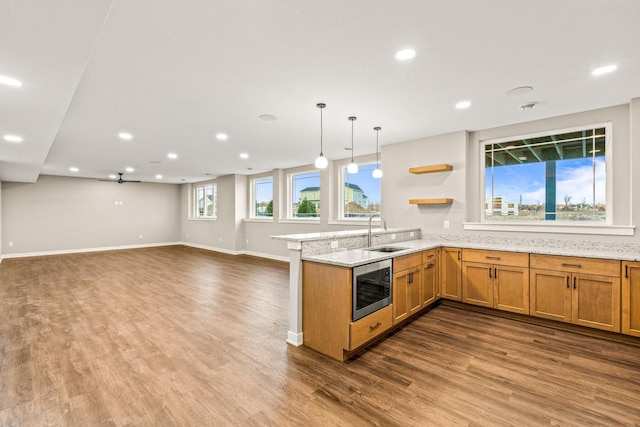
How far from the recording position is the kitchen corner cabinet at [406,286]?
3209 millimetres

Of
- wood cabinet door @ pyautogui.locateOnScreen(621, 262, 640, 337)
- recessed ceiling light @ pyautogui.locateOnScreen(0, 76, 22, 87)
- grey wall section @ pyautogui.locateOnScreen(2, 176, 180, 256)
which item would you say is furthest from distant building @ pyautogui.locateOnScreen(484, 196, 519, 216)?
grey wall section @ pyautogui.locateOnScreen(2, 176, 180, 256)

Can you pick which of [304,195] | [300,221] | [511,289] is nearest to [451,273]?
[511,289]

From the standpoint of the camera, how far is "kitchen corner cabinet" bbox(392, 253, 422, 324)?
10.5 feet

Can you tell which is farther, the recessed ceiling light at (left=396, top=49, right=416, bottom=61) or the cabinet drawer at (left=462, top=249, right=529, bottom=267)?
the cabinet drawer at (left=462, top=249, right=529, bottom=267)

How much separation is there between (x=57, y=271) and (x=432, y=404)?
26.4 ft

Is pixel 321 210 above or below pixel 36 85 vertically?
below

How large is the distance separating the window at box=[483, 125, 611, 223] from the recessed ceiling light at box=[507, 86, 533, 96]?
132 cm

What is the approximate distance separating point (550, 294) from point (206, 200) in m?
10.4

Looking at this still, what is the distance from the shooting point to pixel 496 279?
12.1 ft

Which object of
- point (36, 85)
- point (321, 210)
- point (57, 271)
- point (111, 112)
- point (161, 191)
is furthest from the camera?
point (161, 191)

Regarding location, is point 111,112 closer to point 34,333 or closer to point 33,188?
point 34,333

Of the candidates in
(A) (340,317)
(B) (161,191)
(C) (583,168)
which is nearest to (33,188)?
(B) (161,191)

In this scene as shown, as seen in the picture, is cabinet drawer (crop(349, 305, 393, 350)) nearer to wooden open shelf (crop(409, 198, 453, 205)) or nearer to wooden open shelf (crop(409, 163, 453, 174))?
wooden open shelf (crop(409, 198, 453, 205))

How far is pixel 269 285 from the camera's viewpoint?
5.34 metres
